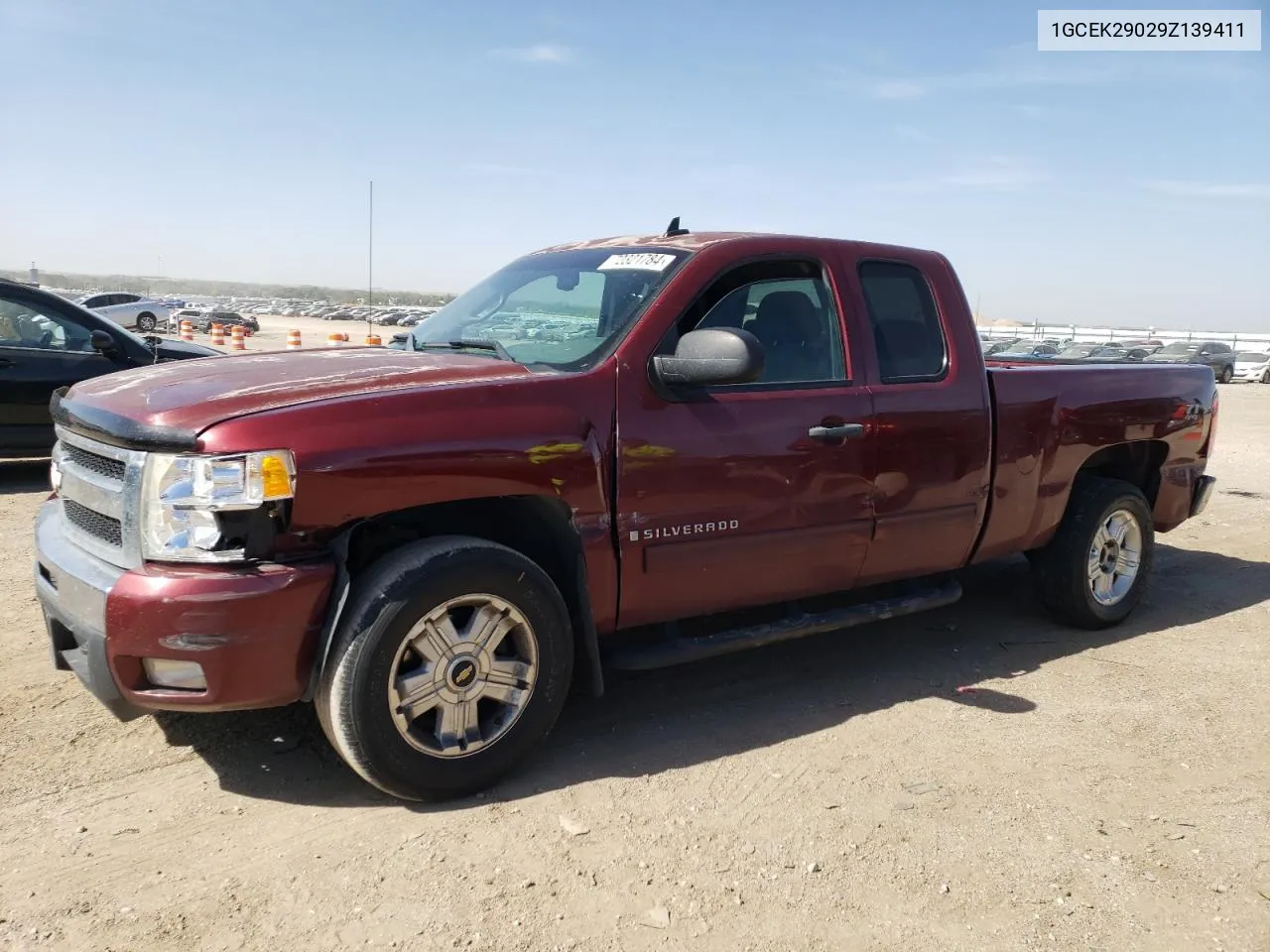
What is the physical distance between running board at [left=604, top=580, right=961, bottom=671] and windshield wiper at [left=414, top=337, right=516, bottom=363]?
3.91ft

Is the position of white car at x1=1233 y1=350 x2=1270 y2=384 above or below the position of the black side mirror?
below

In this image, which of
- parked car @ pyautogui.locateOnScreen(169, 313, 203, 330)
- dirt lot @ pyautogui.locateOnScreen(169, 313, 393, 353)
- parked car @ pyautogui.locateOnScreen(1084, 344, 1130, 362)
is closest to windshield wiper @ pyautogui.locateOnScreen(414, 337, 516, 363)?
dirt lot @ pyautogui.locateOnScreen(169, 313, 393, 353)

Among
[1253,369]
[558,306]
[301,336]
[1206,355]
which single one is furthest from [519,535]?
[1206,355]

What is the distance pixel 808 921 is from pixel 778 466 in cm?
171

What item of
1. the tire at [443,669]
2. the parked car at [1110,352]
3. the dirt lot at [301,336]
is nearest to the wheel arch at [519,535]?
the tire at [443,669]

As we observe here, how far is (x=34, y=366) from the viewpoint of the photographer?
8164 millimetres

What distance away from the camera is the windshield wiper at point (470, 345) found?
399cm

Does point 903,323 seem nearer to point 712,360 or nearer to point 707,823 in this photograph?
point 712,360

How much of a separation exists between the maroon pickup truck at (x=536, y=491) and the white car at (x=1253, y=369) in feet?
132

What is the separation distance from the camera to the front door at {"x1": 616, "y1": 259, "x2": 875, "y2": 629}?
3.70m

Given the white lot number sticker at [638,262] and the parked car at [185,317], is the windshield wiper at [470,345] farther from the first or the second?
the parked car at [185,317]

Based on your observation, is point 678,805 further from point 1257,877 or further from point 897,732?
point 1257,877

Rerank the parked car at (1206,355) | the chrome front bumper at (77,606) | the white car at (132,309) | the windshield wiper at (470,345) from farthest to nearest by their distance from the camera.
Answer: the parked car at (1206,355)
the white car at (132,309)
the windshield wiper at (470,345)
the chrome front bumper at (77,606)

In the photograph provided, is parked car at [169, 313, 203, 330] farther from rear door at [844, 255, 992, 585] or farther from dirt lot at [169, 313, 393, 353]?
rear door at [844, 255, 992, 585]
